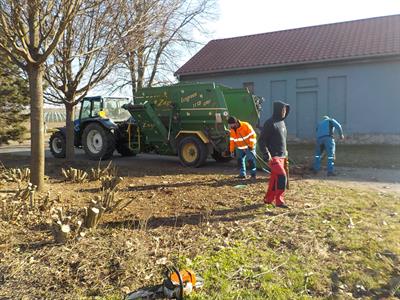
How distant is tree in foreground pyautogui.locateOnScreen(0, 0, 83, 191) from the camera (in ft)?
20.7

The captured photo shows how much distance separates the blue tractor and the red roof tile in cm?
895

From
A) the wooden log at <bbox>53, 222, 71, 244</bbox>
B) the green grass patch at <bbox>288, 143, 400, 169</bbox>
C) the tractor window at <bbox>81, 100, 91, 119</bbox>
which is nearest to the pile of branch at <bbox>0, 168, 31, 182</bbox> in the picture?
the wooden log at <bbox>53, 222, 71, 244</bbox>

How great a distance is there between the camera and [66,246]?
480 cm

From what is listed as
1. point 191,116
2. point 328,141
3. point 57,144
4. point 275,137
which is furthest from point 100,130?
point 275,137

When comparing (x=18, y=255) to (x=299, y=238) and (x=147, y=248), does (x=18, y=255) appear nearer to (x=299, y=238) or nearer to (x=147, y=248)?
(x=147, y=248)

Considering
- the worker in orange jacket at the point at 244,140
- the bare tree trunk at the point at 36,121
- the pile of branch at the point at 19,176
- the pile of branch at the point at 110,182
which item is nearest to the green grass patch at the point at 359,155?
the worker in orange jacket at the point at 244,140

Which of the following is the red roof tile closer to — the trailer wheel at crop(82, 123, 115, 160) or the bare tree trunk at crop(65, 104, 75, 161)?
the trailer wheel at crop(82, 123, 115, 160)

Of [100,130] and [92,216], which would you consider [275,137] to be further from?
[100,130]

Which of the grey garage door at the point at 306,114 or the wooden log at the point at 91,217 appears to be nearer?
the wooden log at the point at 91,217

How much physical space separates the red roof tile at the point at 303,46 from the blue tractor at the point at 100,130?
895cm

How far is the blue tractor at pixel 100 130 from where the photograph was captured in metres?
13.9

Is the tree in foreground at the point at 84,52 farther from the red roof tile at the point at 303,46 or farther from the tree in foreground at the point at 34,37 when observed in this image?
the red roof tile at the point at 303,46

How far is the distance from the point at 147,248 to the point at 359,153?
40.0 ft

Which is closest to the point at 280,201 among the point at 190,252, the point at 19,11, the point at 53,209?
the point at 190,252
